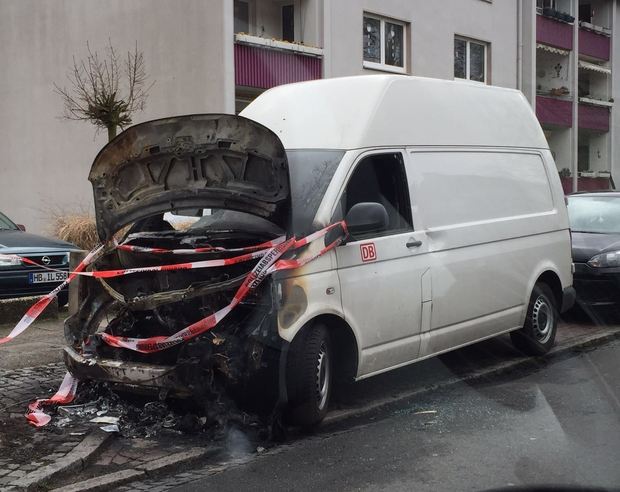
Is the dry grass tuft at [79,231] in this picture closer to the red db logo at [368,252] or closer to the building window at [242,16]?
the building window at [242,16]


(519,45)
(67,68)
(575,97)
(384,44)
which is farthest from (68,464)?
(575,97)

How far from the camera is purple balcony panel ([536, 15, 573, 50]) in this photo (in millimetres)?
27188

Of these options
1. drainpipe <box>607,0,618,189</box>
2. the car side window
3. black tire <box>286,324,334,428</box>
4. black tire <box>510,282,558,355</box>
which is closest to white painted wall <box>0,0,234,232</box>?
black tire <box>510,282,558,355</box>

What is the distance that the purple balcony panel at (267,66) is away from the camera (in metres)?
16.9

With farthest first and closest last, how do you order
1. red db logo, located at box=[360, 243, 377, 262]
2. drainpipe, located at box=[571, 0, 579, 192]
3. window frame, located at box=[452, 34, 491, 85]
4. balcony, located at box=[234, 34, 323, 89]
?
1. drainpipe, located at box=[571, 0, 579, 192]
2. window frame, located at box=[452, 34, 491, 85]
3. balcony, located at box=[234, 34, 323, 89]
4. red db logo, located at box=[360, 243, 377, 262]

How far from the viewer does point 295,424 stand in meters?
5.19

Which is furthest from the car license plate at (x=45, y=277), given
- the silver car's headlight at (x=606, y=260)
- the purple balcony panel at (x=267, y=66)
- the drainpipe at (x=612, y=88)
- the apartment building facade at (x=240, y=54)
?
the drainpipe at (x=612, y=88)

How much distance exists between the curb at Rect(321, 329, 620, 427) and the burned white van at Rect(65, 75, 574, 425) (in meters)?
0.31

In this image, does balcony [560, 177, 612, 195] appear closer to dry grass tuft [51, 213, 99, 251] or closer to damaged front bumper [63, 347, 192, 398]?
dry grass tuft [51, 213, 99, 251]

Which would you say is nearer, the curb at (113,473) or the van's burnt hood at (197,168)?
the curb at (113,473)

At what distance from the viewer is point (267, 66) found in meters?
17.3

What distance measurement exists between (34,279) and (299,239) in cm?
507

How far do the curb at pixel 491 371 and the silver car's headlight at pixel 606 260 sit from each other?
2.56 feet

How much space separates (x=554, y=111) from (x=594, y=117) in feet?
12.3
